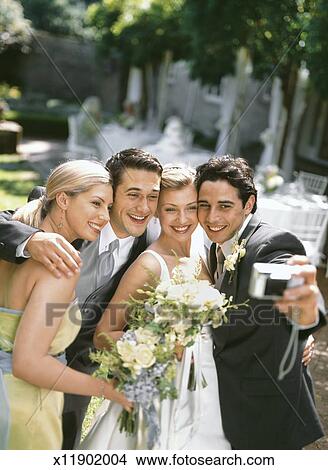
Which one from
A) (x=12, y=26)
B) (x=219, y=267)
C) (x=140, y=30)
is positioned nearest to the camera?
(x=219, y=267)

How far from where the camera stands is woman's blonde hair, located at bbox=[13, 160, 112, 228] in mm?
1643

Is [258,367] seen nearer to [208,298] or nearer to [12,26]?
[208,298]

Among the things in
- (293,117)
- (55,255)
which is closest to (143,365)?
(55,255)

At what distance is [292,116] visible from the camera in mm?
7949

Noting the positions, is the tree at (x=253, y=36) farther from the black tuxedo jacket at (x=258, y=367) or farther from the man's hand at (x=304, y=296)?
the man's hand at (x=304, y=296)

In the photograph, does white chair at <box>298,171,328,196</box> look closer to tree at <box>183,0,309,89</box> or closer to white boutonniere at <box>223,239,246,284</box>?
tree at <box>183,0,309,89</box>

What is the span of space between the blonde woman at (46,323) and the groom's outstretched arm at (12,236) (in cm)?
4

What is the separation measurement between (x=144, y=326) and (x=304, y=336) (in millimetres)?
467

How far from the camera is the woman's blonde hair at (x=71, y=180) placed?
1.64 meters

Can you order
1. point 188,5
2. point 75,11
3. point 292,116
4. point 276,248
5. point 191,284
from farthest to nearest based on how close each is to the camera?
point 75,11
point 292,116
point 188,5
point 276,248
point 191,284

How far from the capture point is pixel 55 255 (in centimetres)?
152

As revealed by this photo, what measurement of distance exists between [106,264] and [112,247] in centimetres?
6
